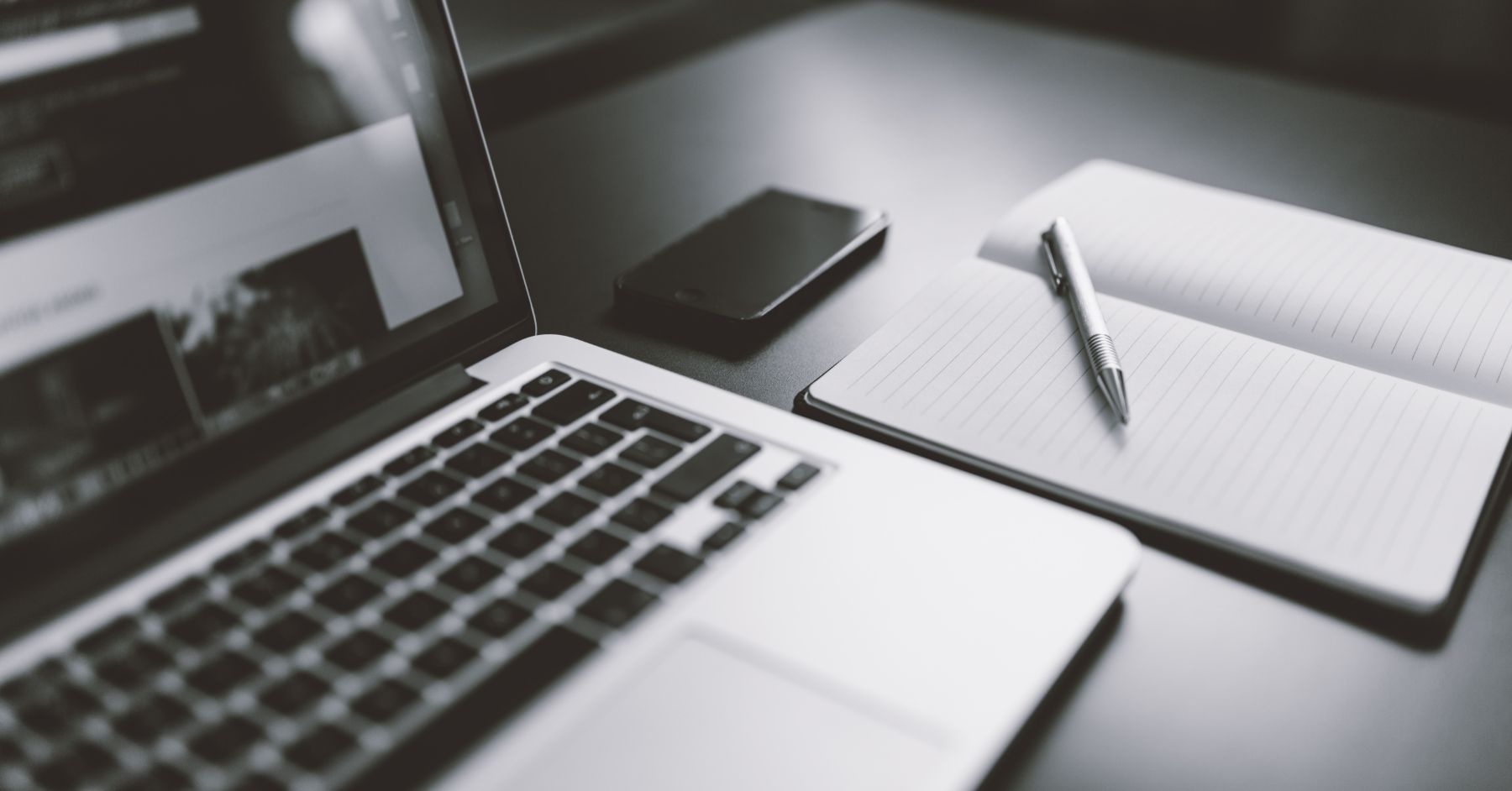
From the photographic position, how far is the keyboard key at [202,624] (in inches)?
15.6

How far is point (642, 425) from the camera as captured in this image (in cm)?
51

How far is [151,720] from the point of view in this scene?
0.36 meters

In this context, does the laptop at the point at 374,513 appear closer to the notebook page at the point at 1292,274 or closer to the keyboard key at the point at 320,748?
the keyboard key at the point at 320,748

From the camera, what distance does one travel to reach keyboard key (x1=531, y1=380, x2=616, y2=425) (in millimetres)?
516

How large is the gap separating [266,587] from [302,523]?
0.13ft

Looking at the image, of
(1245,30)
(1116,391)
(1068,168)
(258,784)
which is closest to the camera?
(258,784)

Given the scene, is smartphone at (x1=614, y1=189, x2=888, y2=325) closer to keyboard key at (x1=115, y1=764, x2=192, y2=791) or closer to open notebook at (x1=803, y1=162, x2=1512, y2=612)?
open notebook at (x1=803, y1=162, x2=1512, y2=612)

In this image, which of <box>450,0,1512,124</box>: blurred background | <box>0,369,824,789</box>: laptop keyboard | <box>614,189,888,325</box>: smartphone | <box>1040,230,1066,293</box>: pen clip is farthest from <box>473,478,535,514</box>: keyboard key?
<box>450,0,1512,124</box>: blurred background

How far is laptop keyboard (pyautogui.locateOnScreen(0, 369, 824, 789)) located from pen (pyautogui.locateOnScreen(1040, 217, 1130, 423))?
0.56ft

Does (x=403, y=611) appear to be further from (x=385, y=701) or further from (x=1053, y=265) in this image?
(x=1053, y=265)

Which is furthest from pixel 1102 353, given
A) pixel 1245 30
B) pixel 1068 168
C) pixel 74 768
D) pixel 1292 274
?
pixel 1245 30

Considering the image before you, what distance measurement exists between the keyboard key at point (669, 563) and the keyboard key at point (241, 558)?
149mm

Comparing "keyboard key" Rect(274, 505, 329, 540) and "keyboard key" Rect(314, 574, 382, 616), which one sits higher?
"keyboard key" Rect(274, 505, 329, 540)

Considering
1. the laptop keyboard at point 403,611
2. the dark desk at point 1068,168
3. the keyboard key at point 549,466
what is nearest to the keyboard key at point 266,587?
the laptop keyboard at point 403,611
